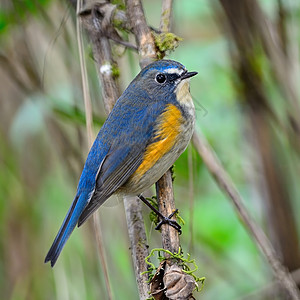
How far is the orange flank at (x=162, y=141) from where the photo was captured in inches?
130

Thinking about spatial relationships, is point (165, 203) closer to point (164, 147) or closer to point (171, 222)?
point (171, 222)

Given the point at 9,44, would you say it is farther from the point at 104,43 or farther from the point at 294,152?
the point at 294,152

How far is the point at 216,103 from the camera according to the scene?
14.7 feet

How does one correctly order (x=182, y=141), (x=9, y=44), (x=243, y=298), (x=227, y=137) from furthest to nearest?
(x=227, y=137)
(x=9, y=44)
(x=243, y=298)
(x=182, y=141)

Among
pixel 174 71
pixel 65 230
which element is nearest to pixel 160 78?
pixel 174 71

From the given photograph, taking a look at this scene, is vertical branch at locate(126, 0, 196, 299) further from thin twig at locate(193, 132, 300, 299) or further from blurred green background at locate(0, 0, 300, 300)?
blurred green background at locate(0, 0, 300, 300)

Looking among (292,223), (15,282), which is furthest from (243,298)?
(15,282)

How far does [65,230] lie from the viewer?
3225mm

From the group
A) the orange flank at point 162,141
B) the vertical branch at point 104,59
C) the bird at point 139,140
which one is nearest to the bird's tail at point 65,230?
the bird at point 139,140

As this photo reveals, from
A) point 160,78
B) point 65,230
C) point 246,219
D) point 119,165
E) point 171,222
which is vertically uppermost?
point 160,78

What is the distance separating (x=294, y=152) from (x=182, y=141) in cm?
114

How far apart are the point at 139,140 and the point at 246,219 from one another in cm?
82

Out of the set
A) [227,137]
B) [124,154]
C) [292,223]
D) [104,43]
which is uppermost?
[104,43]

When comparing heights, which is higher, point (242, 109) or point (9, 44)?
point (9, 44)
